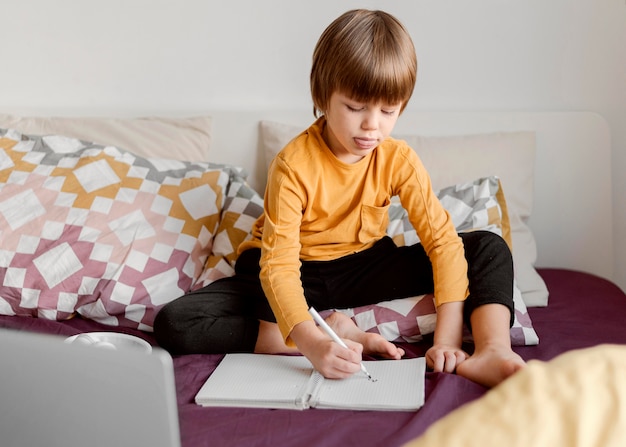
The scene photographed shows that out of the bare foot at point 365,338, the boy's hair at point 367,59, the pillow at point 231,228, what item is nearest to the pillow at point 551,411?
the bare foot at point 365,338

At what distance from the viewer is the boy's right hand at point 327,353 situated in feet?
4.05

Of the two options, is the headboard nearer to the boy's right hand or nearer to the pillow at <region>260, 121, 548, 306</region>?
the pillow at <region>260, 121, 548, 306</region>

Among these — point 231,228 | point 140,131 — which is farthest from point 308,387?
point 140,131

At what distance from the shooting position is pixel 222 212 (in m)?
1.79

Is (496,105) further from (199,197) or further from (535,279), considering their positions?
(199,197)

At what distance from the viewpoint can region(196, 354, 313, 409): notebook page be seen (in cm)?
121

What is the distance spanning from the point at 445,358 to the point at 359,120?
421 mm

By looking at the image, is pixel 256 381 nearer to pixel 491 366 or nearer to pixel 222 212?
pixel 491 366

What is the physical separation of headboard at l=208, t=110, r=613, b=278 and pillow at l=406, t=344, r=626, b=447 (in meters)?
1.14

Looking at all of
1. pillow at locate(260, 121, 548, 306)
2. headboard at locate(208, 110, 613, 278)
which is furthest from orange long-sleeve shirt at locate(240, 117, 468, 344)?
headboard at locate(208, 110, 613, 278)

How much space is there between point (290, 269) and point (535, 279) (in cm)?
61

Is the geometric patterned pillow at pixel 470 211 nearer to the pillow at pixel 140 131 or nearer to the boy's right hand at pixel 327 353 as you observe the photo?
the boy's right hand at pixel 327 353

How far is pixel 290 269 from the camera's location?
1422 mm

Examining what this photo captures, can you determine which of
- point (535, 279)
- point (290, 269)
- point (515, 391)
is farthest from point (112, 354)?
point (535, 279)
